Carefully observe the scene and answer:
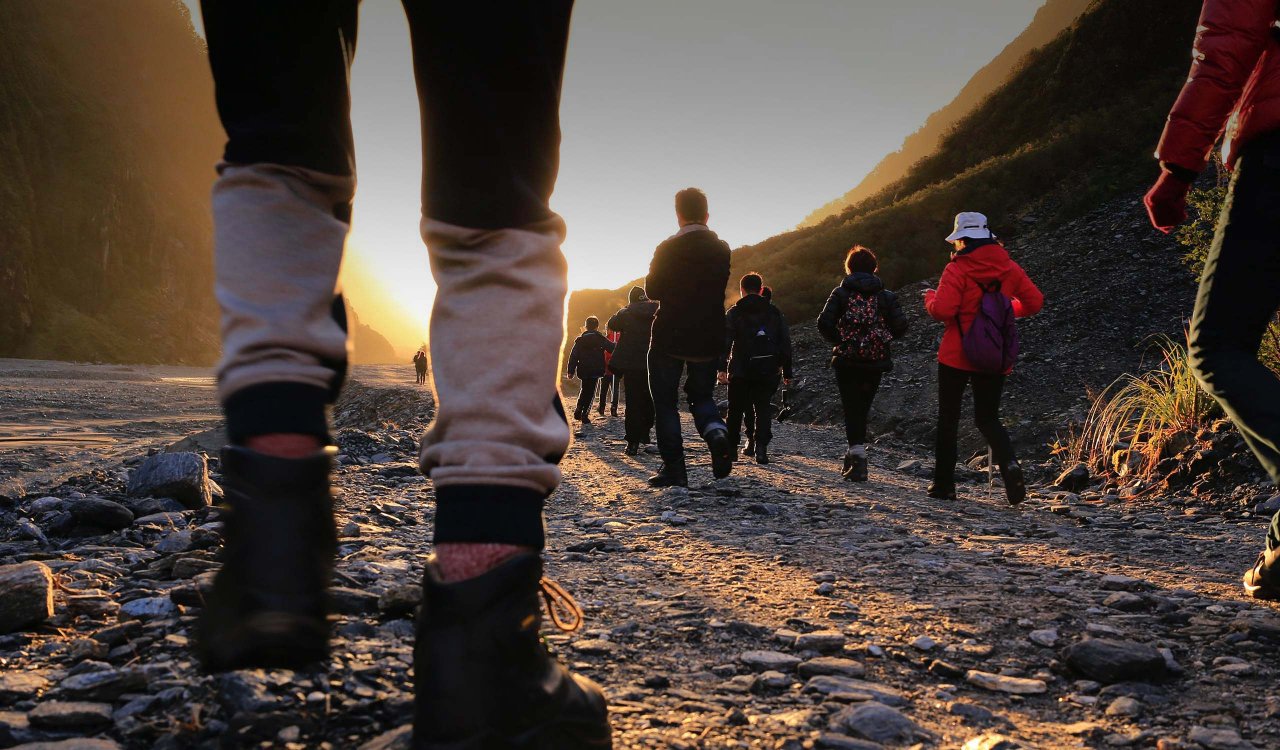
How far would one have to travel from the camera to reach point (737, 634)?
1.98 metres

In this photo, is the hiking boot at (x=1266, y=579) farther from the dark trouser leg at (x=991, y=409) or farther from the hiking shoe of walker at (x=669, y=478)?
the hiking shoe of walker at (x=669, y=478)

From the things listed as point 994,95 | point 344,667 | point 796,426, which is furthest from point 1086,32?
point 344,667

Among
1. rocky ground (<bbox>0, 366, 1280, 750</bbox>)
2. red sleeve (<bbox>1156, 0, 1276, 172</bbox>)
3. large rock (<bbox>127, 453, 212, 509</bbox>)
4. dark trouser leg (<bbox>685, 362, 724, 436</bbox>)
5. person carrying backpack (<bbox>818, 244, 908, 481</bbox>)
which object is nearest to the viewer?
rocky ground (<bbox>0, 366, 1280, 750</bbox>)

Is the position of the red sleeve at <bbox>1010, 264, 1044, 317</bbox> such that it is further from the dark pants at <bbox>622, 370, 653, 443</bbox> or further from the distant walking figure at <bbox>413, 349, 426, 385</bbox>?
the distant walking figure at <bbox>413, 349, 426, 385</bbox>

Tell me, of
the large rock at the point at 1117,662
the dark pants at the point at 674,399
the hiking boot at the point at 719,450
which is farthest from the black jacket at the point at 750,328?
the large rock at the point at 1117,662

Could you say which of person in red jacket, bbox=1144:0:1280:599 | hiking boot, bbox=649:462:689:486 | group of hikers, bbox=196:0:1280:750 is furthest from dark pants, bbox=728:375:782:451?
group of hikers, bbox=196:0:1280:750

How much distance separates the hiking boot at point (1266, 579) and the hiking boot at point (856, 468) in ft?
14.2

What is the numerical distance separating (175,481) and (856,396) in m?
5.56

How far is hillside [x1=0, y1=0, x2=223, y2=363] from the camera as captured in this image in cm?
6116

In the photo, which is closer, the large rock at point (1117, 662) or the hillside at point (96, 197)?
the large rock at point (1117, 662)

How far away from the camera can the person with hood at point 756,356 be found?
336 inches

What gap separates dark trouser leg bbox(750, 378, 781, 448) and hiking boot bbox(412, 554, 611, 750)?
7676mm

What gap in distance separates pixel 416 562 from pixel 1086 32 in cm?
3574

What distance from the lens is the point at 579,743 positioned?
41.4 inches
